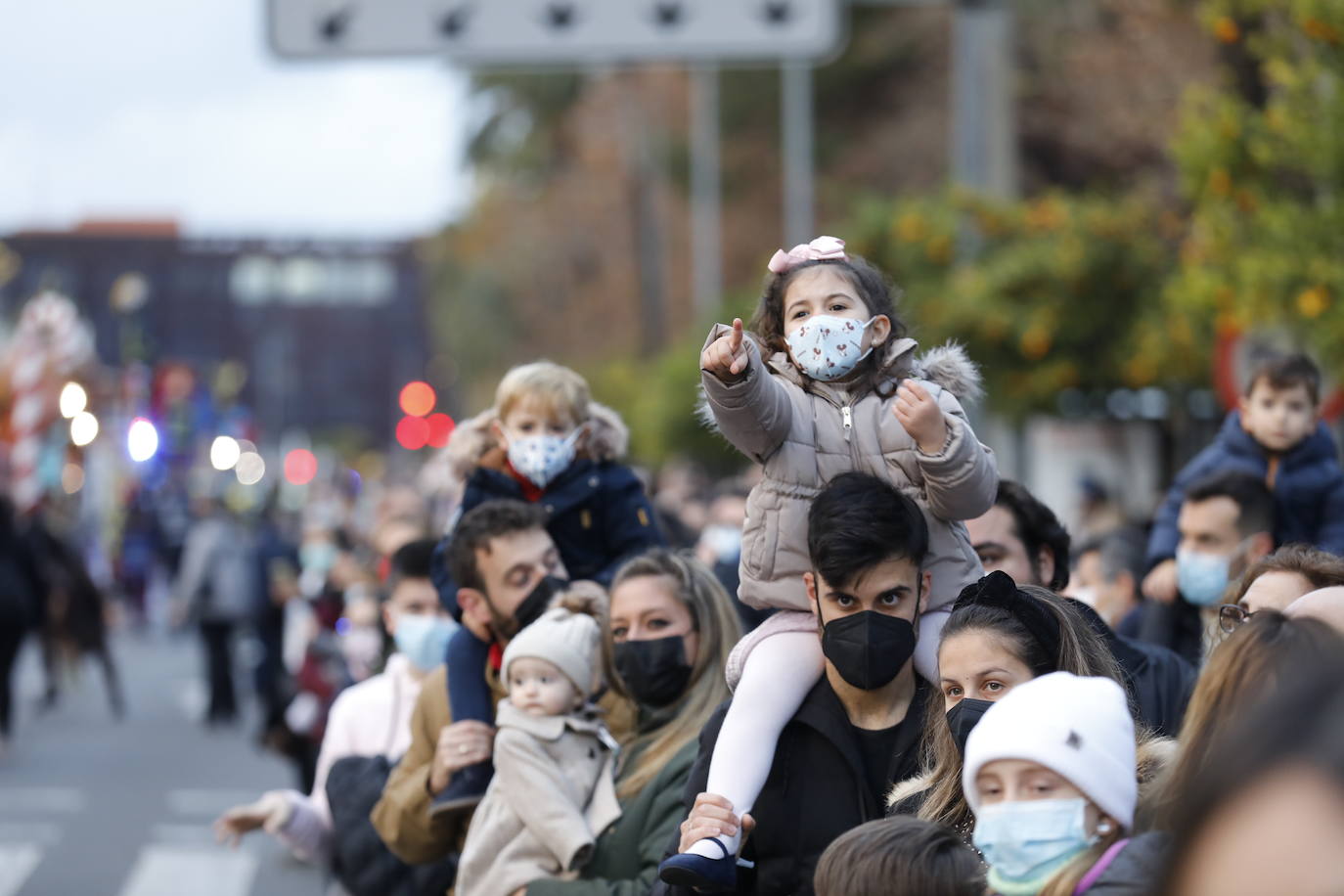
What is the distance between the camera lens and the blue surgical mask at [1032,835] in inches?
103

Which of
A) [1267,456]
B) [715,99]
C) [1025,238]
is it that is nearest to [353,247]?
[715,99]

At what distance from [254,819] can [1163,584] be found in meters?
2.93

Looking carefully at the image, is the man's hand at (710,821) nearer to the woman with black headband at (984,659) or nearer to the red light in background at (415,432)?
the woman with black headband at (984,659)

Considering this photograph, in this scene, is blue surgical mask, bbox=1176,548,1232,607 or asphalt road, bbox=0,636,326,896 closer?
blue surgical mask, bbox=1176,548,1232,607

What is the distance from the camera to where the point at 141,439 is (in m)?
30.1

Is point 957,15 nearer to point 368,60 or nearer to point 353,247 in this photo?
point 368,60

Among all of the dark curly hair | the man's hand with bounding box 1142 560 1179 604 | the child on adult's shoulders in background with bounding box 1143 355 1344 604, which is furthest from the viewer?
the child on adult's shoulders in background with bounding box 1143 355 1344 604

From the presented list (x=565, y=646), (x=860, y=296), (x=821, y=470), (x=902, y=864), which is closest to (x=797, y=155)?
(x=565, y=646)

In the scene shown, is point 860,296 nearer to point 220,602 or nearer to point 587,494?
point 587,494

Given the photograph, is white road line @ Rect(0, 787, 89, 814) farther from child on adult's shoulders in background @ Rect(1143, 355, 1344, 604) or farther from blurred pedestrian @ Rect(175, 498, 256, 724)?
child on adult's shoulders in background @ Rect(1143, 355, 1344, 604)

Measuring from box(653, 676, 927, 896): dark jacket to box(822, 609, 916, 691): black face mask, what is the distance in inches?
5.8

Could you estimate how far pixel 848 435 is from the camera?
12.9 feet

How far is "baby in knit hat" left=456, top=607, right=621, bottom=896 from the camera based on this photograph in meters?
4.56

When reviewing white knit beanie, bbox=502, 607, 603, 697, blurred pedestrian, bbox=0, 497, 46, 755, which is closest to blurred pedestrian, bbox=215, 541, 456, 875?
white knit beanie, bbox=502, 607, 603, 697
